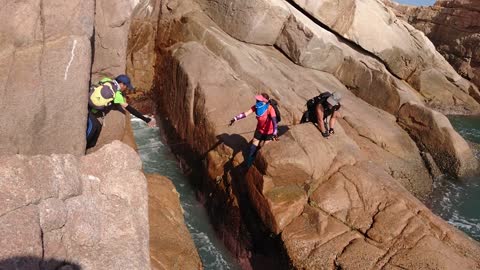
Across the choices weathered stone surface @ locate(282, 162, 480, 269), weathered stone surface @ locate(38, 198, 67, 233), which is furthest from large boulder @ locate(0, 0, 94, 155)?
weathered stone surface @ locate(282, 162, 480, 269)

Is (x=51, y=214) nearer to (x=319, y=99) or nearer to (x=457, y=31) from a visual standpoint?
(x=319, y=99)

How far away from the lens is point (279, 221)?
9.16 m

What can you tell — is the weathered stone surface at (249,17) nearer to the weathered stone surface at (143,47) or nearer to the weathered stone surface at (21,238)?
the weathered stone surface at (143,47)

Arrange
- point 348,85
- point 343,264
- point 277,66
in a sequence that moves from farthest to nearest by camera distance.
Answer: point 348,85 < point 277,66 < point 343,264

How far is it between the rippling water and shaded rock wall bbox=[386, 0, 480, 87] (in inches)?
699

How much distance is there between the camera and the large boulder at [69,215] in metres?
5.17

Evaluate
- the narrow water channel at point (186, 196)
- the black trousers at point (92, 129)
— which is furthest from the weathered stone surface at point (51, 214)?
the narrow water channel at point (186, 196)

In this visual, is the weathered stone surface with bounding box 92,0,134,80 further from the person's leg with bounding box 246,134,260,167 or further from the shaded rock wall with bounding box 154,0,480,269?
the person's leg with bounding box 246,134,260,167

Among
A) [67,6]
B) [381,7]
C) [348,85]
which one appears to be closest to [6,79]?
[67,6]

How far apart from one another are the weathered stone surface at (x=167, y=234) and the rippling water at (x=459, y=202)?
9329 mm

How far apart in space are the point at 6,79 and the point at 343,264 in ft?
23.0

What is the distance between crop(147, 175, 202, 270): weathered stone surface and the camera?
736cm

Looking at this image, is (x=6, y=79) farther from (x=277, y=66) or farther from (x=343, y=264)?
(x=277, y=66)

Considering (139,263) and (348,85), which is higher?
(139,263)
